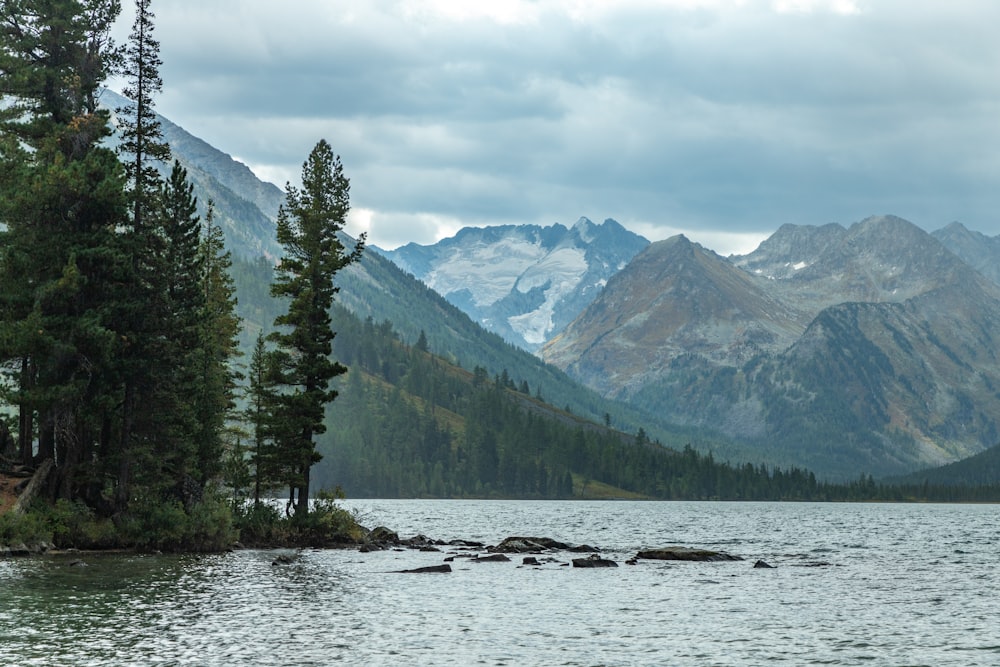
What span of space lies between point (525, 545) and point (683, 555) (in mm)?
17780

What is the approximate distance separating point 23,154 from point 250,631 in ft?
164

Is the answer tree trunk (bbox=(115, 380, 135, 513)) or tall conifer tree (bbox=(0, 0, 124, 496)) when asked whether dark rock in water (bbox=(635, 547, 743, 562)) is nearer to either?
tree trunk (bbox=(115, 380, 135, 513))

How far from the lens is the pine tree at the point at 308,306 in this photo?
94812mm

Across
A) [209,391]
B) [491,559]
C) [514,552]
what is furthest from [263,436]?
[514,552]

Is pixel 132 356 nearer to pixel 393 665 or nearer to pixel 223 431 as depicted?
pixel 223 431

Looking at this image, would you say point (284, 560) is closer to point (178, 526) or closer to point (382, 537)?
point (178, 526)

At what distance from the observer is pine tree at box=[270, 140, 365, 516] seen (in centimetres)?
9481

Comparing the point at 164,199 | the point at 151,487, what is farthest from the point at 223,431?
the point at 164,199

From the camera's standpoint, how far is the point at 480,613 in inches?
2194

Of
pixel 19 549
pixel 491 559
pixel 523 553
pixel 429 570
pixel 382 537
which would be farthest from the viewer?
pixel 382 537

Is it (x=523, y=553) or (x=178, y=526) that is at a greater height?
(x=178, y=526)

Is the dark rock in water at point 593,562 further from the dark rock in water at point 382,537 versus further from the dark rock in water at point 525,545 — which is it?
the dark rock in water at point 382,537

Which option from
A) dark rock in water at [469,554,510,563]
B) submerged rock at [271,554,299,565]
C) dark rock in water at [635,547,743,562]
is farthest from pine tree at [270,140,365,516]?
dark rock in water at [635,547,743,562]

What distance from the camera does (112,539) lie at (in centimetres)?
7712
